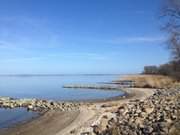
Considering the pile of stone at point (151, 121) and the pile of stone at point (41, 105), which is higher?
the pile of stone at point (151, 121)

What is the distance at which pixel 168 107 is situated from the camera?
15203mm

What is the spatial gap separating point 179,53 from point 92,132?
27357mm

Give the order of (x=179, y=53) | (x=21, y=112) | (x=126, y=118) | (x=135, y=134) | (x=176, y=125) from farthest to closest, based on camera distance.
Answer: (x=179, y=53)
(x=21, y=112)
(x=126, y=118)
(x=135, y=134)
(x=176, y=125)

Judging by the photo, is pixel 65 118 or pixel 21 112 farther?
pixel 21 112

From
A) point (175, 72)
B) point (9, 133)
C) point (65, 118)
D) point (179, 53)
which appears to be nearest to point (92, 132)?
point (9, 133)

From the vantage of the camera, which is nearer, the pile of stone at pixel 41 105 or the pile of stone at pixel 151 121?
the pile of stone at pixel 151 121

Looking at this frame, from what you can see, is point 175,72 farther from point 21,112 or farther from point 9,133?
point 9,133

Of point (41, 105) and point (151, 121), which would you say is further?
point (41, 105)

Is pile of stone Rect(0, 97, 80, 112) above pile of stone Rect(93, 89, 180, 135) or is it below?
below

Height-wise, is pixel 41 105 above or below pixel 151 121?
below

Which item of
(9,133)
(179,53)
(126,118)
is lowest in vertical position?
(9,133)

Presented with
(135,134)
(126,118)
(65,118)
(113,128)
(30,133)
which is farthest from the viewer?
(65,118)

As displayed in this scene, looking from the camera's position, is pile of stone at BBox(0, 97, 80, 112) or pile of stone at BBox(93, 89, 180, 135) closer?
pile of stone at BBox(93, 89, 180, 135)

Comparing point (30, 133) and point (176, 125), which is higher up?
point (176, 125)
